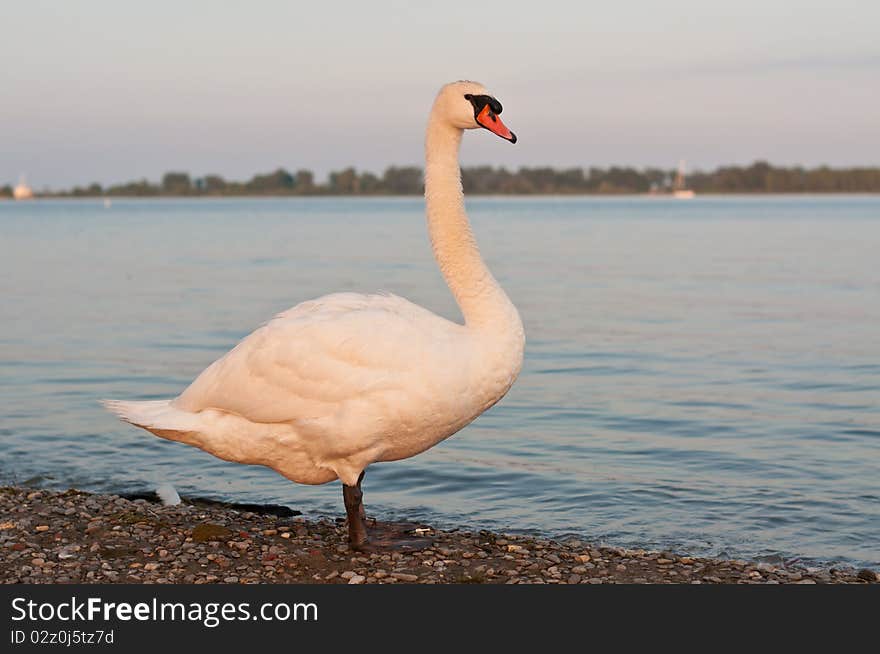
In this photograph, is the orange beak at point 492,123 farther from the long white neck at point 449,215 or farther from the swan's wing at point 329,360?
the swan's wing at point 329,360

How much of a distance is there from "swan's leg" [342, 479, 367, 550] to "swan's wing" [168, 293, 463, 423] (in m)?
0.72

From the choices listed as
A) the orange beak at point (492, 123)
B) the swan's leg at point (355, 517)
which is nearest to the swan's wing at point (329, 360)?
the swan's leg at point (355, 517)

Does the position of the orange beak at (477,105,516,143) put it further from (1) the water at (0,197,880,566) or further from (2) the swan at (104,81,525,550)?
(1) the water at (0,197,880,566)

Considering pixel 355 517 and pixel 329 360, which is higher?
pixel 329 360

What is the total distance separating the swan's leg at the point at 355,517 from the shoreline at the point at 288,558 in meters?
0.09

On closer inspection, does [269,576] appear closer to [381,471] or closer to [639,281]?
[381,471]

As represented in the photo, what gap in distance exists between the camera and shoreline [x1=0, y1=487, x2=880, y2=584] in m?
7.59

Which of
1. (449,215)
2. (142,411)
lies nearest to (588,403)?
(449,215)

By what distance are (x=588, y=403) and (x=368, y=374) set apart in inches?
347

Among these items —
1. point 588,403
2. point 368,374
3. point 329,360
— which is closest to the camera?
point 368,374

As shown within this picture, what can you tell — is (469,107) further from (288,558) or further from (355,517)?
(288,558)

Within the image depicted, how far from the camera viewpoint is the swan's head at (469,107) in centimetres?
793

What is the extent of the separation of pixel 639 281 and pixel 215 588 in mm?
29195

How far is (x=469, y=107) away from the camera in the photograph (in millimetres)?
7992
